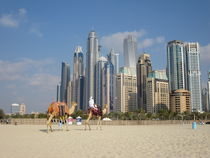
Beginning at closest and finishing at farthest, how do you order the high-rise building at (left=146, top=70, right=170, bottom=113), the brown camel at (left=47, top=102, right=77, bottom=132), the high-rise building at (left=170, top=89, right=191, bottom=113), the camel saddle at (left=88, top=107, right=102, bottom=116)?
the brown camel at (left=47, top=102, right=77, bottom=132)
the camel saddle at (left=88, top=107, right=102, bottom=116)
the high-rise building at (left=170, top=89, right=191, bottom=113)
the high-rise building at (left=146, top=70, right=170, bottom=113)

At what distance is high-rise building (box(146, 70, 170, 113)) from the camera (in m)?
181

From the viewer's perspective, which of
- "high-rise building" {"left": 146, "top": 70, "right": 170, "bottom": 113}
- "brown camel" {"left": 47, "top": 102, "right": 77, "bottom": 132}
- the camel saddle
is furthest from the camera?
"high-rise building" {"left": 146, "top": 70, "right": 170, "bottom": 113}

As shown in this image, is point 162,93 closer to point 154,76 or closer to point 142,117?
point 154,76

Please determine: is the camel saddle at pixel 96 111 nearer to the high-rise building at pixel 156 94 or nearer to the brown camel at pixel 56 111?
the brown camel at pixel 56 111

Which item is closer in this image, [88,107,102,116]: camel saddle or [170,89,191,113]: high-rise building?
[88,107,102,116]: camel saddle

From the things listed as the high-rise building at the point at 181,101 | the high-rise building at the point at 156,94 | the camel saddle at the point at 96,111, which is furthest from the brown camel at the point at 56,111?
the high-rise building at the point at 156,94

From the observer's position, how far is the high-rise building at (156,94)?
180887 mm

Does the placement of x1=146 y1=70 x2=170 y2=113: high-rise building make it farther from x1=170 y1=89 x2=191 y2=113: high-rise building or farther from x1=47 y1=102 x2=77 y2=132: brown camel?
x1=47 y1=102 x2=77 y2=132: brown camel

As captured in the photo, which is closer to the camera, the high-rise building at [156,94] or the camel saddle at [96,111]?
the camel saddle at [96,111]

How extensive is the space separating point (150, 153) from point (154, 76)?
188 meters

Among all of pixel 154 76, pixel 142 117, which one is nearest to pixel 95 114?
pixel 142 117

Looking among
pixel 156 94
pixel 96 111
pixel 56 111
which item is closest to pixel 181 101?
pixel 156 94

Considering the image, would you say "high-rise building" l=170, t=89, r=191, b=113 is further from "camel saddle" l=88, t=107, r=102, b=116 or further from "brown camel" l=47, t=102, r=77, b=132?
"brown camel" l=47, t=102, r=77, b=132

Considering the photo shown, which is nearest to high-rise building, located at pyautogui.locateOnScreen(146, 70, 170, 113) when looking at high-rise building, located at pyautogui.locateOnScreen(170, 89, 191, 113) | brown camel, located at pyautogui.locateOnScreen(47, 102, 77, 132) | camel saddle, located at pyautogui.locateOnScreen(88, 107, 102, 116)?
high-rise building, located at pyautogui.locateOnScreen(170, 89, 191, 113)
